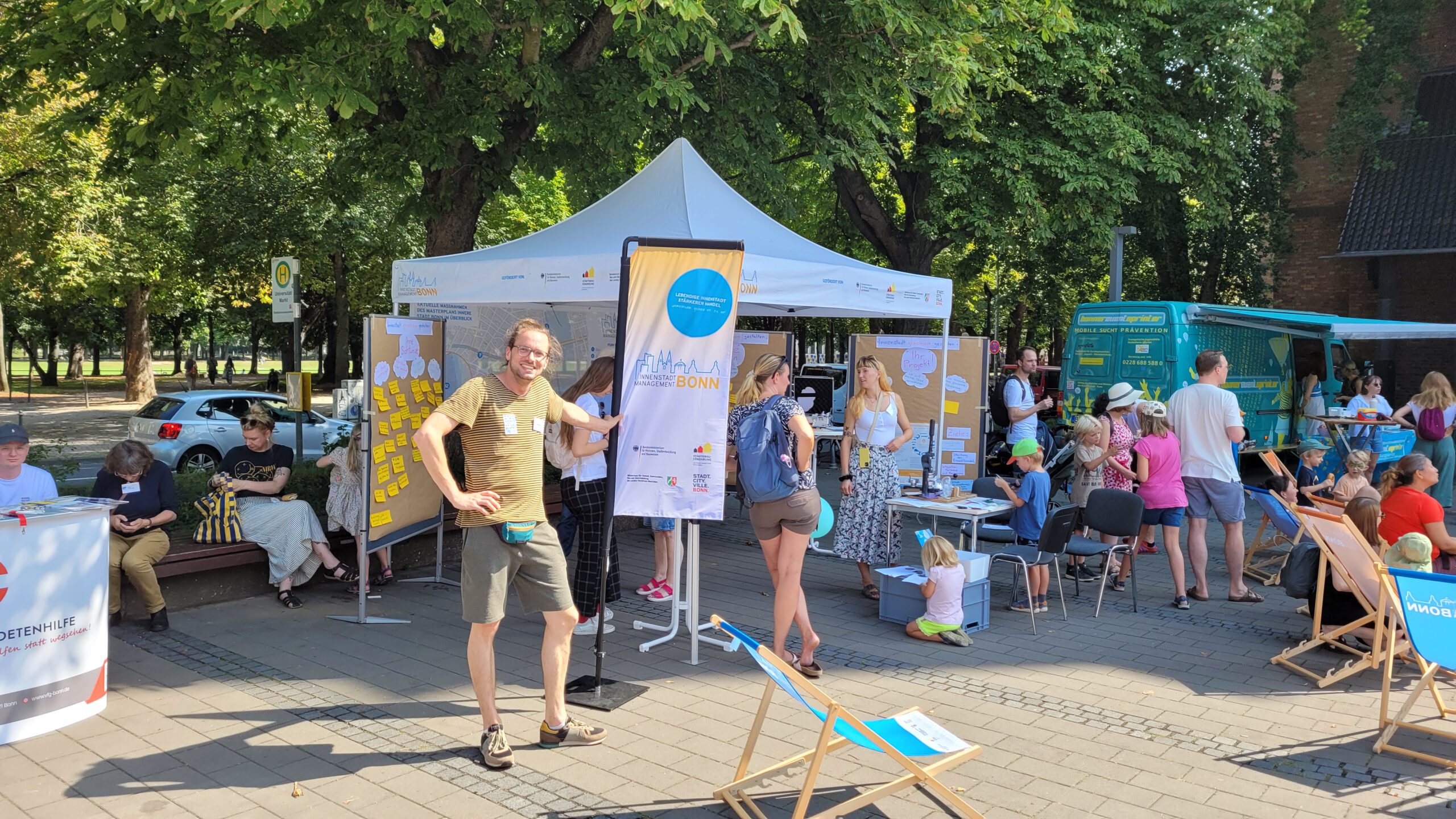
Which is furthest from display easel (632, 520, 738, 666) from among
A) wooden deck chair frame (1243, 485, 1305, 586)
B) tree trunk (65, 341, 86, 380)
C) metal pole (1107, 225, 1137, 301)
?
tree trunk (65, 341, 86, 380)

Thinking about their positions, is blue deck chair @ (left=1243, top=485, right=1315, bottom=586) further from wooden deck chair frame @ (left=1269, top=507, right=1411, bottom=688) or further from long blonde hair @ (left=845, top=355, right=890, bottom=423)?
long blonde hair @ (left=845, top=355, right=890, bottom=423)

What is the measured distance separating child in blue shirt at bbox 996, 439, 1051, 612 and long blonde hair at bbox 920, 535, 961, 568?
115 centimetres

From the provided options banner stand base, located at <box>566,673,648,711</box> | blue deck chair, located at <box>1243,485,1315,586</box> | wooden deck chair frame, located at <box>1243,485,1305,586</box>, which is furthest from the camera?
wooden deck chair frame, located at <box>1243,485,1305,586</box>

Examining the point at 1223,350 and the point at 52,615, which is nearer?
the point at 52,615

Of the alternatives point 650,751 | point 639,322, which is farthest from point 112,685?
point 639,322

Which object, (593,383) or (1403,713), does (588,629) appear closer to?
(593,383)

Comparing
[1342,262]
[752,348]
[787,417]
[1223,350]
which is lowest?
[787,417]

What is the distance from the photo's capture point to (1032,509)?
767 cm

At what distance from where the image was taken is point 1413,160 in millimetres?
20906

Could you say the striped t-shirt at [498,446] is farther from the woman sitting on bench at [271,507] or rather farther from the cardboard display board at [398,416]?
the woman sitting on bench at [271,507]

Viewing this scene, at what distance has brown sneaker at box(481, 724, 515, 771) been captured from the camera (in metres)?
4.43

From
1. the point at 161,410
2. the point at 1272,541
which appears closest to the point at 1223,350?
the point at 1272,541

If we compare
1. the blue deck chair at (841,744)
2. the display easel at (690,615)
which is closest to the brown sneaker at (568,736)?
the blue deck chair at (841,744)

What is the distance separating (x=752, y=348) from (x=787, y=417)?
20.1 ft
